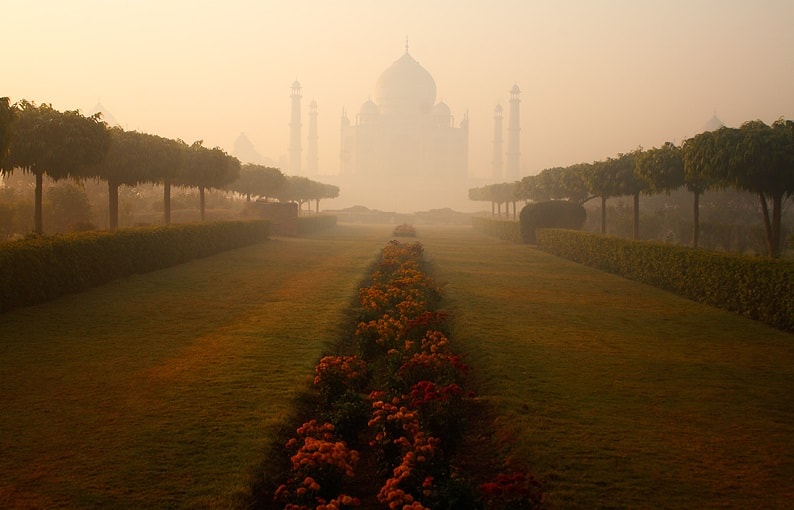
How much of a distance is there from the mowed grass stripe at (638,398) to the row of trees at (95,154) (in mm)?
9276

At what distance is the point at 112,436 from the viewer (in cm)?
553

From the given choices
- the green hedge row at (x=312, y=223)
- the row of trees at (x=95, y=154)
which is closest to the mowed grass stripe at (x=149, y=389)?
the row of trees at (x=95, y=154)

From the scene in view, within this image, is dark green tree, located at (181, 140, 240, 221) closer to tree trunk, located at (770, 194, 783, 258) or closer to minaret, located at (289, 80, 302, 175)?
tree trunk, located at (770, 194, 783, 258)

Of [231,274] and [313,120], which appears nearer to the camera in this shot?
[231,274]

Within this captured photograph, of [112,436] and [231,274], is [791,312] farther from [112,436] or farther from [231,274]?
[231,274]

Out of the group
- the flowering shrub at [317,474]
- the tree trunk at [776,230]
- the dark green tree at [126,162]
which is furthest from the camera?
the dark green tree at [126,162]

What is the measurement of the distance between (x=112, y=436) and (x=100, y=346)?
344cm

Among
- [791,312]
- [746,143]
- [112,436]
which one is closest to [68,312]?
[112,436]

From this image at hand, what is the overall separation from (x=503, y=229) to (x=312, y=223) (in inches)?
437

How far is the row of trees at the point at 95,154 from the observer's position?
17.8m

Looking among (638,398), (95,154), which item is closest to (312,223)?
(95,154)

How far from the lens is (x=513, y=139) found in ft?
405

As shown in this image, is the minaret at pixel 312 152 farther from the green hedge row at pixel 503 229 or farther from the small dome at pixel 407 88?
the green hedge row at pixel 503 229

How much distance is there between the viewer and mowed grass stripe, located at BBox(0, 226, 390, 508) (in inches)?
187
